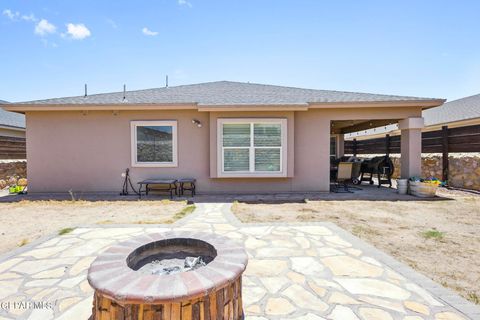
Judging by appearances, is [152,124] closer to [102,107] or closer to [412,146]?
[102,107]

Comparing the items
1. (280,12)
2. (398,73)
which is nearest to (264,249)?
(280,12)

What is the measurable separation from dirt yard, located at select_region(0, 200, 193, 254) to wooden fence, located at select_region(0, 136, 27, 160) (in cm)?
674

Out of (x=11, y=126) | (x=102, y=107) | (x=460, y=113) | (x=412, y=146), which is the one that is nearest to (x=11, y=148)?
(x=11, y=126)

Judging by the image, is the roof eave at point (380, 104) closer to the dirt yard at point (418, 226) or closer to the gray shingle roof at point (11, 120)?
the dirt yard at point (418, 226)

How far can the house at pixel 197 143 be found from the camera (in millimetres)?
7695

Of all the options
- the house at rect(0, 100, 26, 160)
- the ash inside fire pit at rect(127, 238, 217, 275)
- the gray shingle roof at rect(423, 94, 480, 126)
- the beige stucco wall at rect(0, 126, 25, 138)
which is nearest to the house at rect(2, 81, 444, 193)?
the ash inside fire pit at rect(127, 238, 217, 275)

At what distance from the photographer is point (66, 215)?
217 inches

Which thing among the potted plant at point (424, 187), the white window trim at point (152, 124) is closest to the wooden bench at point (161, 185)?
the white window trim at point (152, 124)

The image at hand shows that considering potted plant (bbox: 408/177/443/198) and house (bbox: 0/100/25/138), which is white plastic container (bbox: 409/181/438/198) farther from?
house (bbox: 0/100/25/138)

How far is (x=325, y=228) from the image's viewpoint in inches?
176

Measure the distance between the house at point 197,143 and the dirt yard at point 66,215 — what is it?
152 cm

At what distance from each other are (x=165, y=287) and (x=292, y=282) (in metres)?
1.62

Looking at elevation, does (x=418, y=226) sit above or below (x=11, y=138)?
below

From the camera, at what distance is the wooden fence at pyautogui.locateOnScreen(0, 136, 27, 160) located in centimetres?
1107
